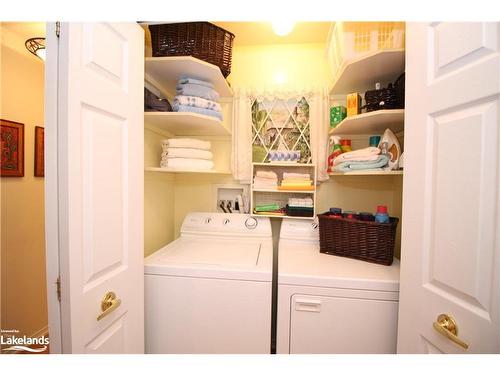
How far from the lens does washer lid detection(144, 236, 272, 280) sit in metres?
1.08

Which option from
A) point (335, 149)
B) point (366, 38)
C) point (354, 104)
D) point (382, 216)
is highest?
point (366, 38)

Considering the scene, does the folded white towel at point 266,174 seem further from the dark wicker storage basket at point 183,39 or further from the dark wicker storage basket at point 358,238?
the dark wicker storage basket at point 183,39

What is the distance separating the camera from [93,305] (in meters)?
0.76

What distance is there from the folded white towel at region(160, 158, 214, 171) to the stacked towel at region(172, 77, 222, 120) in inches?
12.8

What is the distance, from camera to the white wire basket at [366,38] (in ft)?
3.66

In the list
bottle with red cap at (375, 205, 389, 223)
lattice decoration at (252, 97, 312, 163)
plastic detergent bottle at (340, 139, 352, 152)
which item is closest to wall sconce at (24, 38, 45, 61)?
lattice decoration at (252, 97, 312, 163)

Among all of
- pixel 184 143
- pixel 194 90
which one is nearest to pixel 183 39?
pixel 194 90

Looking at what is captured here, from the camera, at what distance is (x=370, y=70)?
1254 millimetres

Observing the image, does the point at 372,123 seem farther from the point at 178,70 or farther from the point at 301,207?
the point at 178,70

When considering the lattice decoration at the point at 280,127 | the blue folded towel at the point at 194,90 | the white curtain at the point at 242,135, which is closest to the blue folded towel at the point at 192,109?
the blue folded towel at the point at 194,90

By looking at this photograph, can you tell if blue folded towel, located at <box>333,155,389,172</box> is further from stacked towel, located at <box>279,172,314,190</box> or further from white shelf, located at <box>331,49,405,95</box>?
white shelf, located at <box>331,49,405,95</box>

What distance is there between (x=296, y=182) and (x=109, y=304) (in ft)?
4.37

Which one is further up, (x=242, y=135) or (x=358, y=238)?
(x=242, y=135)

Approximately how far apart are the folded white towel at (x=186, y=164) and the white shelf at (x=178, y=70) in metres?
0.57
